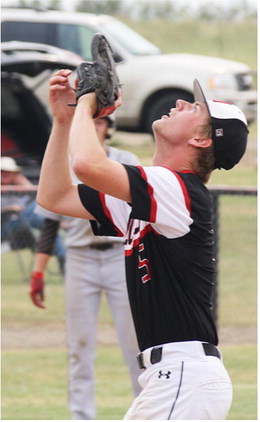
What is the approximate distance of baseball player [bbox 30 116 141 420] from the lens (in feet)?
19.7

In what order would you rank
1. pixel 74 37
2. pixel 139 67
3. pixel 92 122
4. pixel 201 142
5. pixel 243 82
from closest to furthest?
pixel 92 122 < pixel 201 142 < pixel 139 67 < pixel 74 37 < pixel 243 82

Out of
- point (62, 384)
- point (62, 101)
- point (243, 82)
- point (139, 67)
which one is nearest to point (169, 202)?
point (62, 101)

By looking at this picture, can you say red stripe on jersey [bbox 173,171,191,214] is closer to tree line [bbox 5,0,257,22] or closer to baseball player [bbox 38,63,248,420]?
baseball player [bbox 38,63,248,420]

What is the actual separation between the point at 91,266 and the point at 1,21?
33.5ft

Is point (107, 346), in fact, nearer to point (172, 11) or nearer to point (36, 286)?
point (36, 286)

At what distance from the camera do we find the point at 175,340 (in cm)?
353

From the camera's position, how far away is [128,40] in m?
15.7

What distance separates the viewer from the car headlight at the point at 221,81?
49.6 ft

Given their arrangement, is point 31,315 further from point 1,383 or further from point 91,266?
point 91,266

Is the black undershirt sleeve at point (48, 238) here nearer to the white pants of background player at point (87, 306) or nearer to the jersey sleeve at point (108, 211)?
the white pants of background player at point (87, 306)

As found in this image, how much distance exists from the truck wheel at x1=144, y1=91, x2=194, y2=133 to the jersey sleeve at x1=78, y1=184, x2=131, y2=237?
11055 millimetres

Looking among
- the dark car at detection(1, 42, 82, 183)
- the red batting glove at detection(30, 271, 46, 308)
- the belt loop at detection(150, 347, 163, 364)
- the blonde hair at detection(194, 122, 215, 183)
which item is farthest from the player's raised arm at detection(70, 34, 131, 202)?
the dark car at detection(1, 42, 82, 183)

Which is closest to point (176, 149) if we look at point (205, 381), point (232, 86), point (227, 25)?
point (205, 381)

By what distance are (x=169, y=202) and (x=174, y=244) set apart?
0.17 meters
